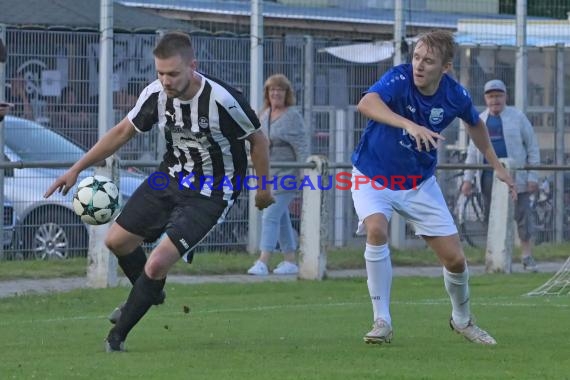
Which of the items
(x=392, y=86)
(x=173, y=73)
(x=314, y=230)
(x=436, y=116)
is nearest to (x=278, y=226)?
(x=314, y=230)

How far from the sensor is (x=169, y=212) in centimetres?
914

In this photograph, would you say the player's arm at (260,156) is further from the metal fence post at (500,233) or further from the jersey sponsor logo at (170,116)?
the metal fence post at (500,233)

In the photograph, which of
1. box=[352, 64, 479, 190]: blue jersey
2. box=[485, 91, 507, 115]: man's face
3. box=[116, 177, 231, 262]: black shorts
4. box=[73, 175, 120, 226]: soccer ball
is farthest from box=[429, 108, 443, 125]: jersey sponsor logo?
box=[485, 91, 507, 115]: man's face

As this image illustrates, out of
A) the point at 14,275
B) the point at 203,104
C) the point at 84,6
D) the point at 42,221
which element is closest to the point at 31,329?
the point at 203,104

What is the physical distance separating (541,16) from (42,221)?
10.4 meters

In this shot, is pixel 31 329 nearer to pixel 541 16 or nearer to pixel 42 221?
pixel 42 221

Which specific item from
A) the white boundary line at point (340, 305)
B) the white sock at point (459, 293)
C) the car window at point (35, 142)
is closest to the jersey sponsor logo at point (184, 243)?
the white sock at point (459, 293)

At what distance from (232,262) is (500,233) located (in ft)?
10.5

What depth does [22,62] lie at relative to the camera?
1698cm

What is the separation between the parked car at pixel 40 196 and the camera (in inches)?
654

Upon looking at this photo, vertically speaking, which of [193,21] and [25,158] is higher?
[193,21]

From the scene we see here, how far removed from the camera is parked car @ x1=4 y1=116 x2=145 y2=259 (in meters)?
16.6

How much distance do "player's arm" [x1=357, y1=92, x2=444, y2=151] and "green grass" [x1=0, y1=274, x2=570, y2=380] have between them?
1.33 metres

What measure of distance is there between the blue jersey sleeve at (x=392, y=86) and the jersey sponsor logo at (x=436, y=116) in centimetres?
25
